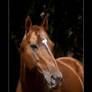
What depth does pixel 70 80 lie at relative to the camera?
270cm

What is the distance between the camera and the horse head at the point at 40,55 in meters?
2.08

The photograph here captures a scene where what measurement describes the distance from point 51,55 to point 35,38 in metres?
0.23

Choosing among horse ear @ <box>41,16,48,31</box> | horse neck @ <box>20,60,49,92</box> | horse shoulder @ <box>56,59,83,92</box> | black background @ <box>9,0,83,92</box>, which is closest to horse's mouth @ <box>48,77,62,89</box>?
horse neck @ <box>20,60,49,92</box>

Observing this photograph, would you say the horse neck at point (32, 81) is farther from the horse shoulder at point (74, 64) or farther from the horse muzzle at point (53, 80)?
the horse shoulder at point (74, 64)

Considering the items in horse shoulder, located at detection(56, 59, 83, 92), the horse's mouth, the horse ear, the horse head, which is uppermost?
the horse ear

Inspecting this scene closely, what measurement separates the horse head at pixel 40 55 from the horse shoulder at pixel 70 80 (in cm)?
51

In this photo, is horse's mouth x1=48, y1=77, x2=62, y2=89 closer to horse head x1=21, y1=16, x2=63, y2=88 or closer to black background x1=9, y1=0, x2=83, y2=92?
horse head x1=21, y1=16, x2=63, y2=88

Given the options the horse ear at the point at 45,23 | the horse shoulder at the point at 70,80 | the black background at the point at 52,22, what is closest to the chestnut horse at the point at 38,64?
the horse ear at the point at 45,23

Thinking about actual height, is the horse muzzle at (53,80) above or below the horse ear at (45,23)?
below

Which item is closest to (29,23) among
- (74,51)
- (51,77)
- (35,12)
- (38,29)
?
(38,29)

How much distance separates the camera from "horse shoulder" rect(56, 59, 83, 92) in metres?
2.62

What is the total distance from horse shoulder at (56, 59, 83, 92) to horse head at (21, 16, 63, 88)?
51 cm

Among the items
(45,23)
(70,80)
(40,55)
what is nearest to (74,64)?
(70,80)

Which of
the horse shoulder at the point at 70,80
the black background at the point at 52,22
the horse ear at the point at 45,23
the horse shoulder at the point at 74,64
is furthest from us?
the horse shoulder at the point at 74,64
